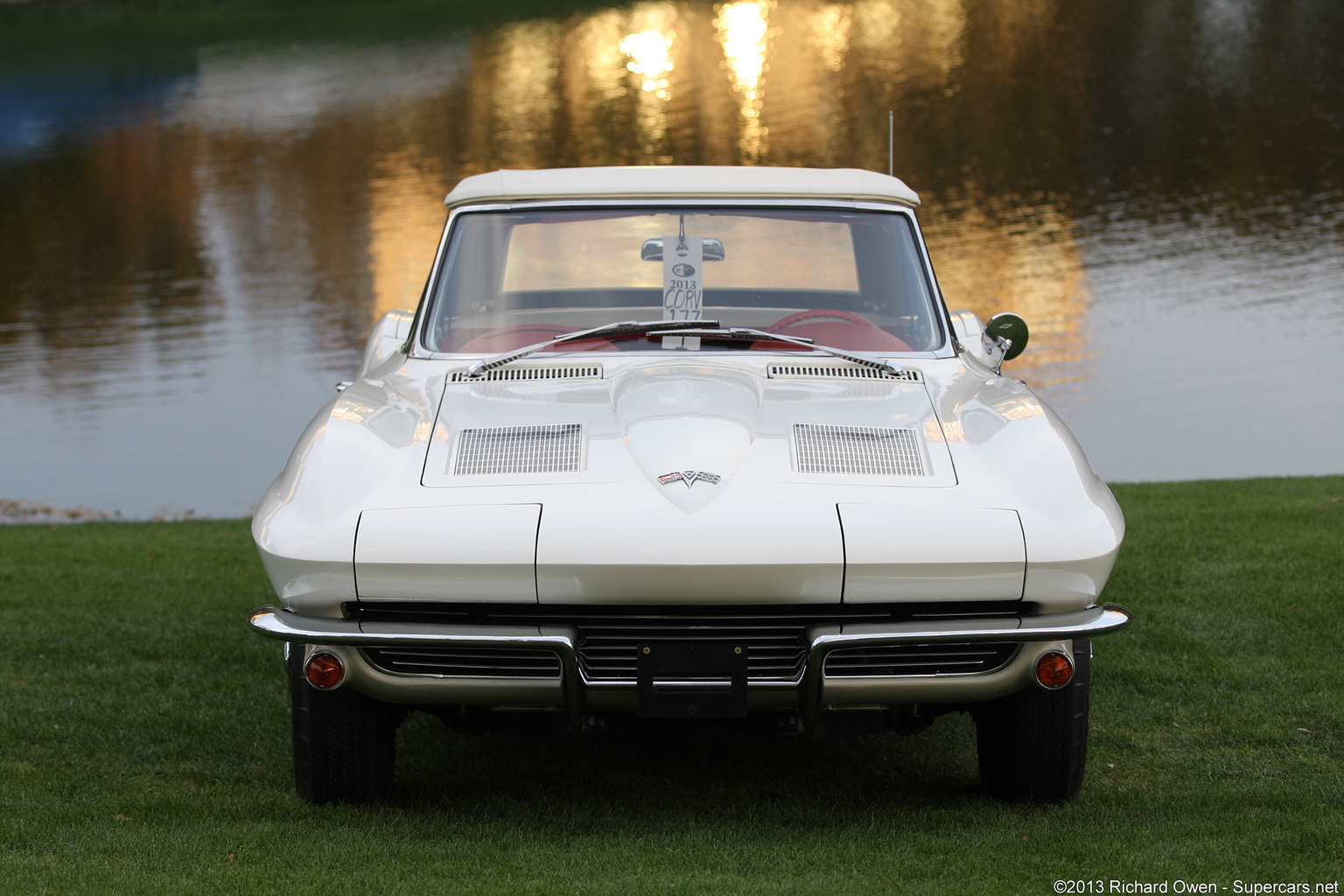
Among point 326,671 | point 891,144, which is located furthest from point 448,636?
point 891,144

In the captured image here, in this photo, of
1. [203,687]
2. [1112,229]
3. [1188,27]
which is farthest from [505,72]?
[203,687]

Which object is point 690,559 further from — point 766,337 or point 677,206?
point 677,206

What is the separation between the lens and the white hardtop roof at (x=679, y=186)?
4.48 metres

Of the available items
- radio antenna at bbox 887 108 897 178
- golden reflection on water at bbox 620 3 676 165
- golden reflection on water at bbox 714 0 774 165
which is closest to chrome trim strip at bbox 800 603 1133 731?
radio antenna at bbox 887 108 897 178

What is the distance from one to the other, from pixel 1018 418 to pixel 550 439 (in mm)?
1241

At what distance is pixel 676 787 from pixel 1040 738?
102 cm

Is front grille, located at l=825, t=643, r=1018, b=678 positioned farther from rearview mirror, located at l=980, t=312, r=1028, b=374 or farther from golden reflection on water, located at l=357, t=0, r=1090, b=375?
golden reflection on water, located at l=357, t=0, r=1090, b=375

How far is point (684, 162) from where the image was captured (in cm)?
2350

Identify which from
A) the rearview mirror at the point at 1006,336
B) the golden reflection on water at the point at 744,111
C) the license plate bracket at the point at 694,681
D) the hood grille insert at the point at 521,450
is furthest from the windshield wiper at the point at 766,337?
the golden reflection on water at the point at 744,111

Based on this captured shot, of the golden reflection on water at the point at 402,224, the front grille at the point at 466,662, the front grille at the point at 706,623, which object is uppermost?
the front grille at the point at 706,623

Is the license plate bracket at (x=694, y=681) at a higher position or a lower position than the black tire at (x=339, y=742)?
higher

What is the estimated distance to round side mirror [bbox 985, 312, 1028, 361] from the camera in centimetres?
443

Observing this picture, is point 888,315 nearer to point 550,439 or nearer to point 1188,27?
point 550,439

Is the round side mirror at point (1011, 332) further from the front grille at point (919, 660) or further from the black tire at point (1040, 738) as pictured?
the front grille at point (919, 660)
